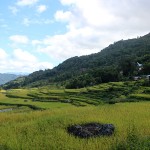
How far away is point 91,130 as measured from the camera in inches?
569

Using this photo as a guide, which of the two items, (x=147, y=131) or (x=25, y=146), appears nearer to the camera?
(x=25, y=146)

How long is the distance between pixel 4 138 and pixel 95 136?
3.91 metres

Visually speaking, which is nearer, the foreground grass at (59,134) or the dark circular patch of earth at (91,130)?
the foreground grass at (59,134)

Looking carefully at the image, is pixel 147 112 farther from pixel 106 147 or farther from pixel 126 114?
pixel 106 147

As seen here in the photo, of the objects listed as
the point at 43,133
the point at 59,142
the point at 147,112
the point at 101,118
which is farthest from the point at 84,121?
the point at 147,112

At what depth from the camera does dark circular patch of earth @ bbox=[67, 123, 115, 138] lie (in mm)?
14000

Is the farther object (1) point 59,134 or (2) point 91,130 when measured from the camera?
(2) point 91,130

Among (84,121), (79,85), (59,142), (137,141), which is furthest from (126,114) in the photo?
(79,85)

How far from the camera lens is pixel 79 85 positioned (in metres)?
81.6

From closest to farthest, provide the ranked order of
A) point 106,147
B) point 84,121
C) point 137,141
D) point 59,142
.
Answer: point 137,141 < point 106,147 < point 59,142 < point 84,121

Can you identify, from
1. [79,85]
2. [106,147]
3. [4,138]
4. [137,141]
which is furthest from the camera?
[79,85]

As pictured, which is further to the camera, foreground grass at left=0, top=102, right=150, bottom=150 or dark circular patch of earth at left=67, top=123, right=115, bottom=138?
dark circular patch of earth at left=67, top=123, right=115, bottom=138

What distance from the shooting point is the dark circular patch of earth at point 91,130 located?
45.9 ft

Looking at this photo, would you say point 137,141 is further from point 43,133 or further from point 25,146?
point 43,133
